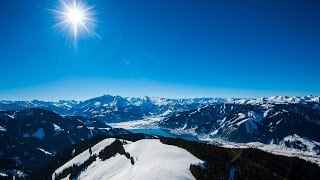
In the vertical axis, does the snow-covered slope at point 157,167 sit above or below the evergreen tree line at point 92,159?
above

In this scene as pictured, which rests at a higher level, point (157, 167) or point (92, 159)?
point (157, 167)

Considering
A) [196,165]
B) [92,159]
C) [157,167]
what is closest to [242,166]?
[196,165]

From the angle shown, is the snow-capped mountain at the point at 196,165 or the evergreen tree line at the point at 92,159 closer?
the snow-capped mountain at the point at 196,165

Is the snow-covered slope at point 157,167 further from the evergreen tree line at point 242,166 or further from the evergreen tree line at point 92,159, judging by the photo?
the evergreen tree line at point 92,159

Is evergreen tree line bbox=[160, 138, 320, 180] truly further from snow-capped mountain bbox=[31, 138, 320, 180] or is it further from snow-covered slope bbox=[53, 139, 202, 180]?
snow-covered slope bbox=[53, 139, 202, 180]

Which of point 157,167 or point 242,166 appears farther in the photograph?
point 242,166

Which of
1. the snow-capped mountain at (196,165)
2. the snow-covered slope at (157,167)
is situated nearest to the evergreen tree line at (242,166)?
the snow-capped mountain at (196,165)

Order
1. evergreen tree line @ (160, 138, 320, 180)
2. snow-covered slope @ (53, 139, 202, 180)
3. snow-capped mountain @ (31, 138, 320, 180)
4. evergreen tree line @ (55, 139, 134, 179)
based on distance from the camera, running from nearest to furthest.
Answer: snow-covered slope @ (53, 139, 202, 180) → snow-capped mountain @ (31, 138, 320, 180) → evergreen tree line @ (160, 138, 320, 180) → evergreen tree line @ (55, 139, 134, 179)

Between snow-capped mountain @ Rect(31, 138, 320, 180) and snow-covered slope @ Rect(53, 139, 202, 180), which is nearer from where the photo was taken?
snow-covered slope @ Rect(53, 139, 202, 180)

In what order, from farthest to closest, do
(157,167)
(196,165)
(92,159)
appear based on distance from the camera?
(92,159) → (196,165) → (157,167)

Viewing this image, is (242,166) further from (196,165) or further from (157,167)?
(157,167)

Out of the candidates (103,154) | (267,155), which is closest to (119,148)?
(103,154)

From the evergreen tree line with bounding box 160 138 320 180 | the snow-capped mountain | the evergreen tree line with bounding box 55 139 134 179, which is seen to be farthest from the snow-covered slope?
the evergreen tree line with bounding box 55 139 134 179
